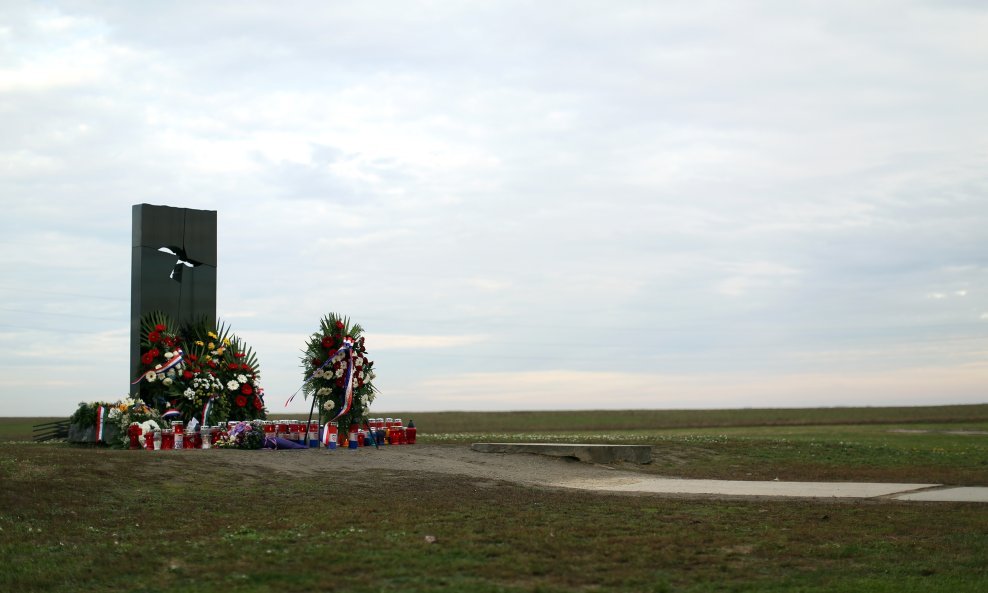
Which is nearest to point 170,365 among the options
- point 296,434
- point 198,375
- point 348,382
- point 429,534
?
point 198,375

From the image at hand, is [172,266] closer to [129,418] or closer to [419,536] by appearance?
[129,418]

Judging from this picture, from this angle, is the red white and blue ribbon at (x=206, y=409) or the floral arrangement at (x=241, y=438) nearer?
the floral arrangement at (x=241, y=438)

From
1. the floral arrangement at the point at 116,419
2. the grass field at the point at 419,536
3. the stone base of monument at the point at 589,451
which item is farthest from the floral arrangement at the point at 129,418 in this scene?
the stone base of monument at the point at 589,451

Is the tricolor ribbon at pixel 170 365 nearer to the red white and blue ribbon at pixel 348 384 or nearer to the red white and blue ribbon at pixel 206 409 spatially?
the red white and blue ribbon at pixel 206 409

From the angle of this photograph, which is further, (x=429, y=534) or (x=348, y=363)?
(x=348, y=363)

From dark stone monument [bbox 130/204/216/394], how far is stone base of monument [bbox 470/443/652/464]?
9078 mm

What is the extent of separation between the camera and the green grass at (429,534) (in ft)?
30.8

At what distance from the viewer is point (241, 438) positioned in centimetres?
2175

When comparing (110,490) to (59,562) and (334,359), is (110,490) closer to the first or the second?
(59,562)

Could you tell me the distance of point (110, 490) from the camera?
1448cm

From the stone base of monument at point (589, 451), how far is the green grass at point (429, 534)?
22.0 ft

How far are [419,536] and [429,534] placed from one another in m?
0.19

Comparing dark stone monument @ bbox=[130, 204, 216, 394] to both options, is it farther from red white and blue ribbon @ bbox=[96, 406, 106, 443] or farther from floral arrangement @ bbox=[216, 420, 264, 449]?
floral arrangement @ bbox=[216, 420, 264, 449]

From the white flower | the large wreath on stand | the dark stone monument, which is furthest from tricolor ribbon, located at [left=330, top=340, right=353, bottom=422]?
the dark stone monument
